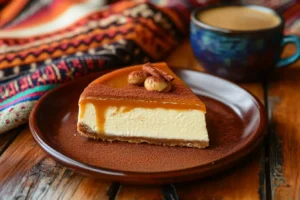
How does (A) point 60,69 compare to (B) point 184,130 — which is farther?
(A) point 60,69

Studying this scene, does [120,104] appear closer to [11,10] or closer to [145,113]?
[145,113]

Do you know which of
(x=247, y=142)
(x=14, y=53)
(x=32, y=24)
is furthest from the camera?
(x=32, y=24)

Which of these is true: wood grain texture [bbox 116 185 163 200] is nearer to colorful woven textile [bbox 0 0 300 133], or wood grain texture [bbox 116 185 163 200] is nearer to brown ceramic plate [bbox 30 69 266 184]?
brown ceramic plate [bbox 30 69 266 184]

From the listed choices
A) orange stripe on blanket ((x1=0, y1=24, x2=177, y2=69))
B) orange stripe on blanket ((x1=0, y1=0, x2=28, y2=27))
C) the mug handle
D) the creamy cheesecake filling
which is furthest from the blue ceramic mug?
orange stripe on blanket ((x1=0, y1=0, x2=28, y2=27))

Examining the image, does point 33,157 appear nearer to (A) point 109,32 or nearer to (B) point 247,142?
(B) point 247,142

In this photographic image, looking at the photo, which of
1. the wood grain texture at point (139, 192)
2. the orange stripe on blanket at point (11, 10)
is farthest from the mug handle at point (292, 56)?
the orange stripe on blanket at point (11, 10)

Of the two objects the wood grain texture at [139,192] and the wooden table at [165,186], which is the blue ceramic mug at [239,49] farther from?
the wood grain texture at [139,192]

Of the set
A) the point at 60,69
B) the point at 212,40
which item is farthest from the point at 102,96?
the point at 212,40
